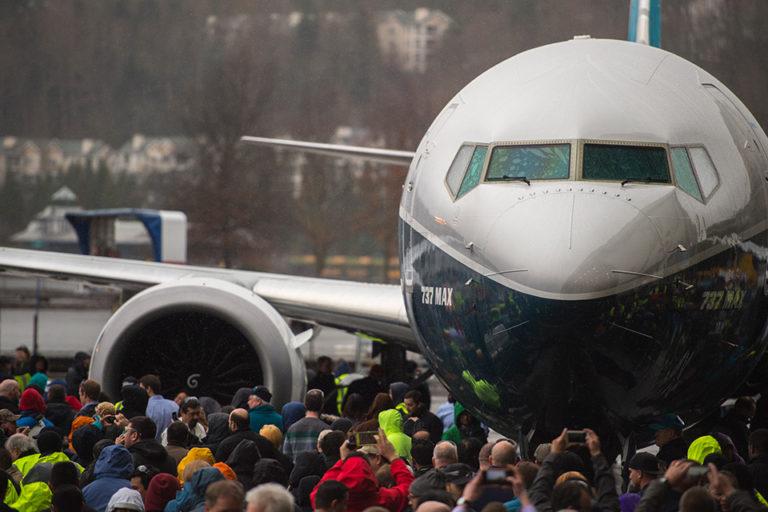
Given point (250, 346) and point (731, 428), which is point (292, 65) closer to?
point (250, 346)

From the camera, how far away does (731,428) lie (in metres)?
10.2

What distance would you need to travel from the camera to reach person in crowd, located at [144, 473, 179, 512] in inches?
273

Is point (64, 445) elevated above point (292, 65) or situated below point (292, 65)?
below

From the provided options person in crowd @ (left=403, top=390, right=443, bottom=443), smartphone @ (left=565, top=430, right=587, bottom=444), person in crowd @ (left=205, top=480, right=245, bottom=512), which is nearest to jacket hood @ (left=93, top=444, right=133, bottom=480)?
person in crowd @ (left=205, top=480, right=245, bottom=512)

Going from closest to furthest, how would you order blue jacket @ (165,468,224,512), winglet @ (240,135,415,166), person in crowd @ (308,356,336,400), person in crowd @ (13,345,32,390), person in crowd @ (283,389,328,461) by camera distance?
blue jacket @ (165,468,224,512)
person in crowd @ (283,389,328,461)
winglet @ (240,135,415,166)
person in crowd @ (308,356,336,400)
person in crowd @ (13,345,32,390)

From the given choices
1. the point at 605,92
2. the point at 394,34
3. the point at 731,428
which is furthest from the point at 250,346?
the point at 394,34

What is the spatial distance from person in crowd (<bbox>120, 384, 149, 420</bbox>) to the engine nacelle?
164 centimetres

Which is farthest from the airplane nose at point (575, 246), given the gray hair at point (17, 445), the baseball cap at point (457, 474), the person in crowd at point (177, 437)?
the gray hair at point (17, 445)

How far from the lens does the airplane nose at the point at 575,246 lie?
6965 mm

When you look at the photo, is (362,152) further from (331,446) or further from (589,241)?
(589,241)

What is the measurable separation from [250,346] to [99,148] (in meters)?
13.4

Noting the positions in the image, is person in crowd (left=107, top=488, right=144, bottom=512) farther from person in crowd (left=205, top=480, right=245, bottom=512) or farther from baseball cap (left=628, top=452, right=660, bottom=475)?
baseball cap (left=628, top=452, right=660, bottom=475)

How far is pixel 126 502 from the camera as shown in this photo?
20.8ft

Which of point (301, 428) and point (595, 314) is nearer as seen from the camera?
point (595, 314)
